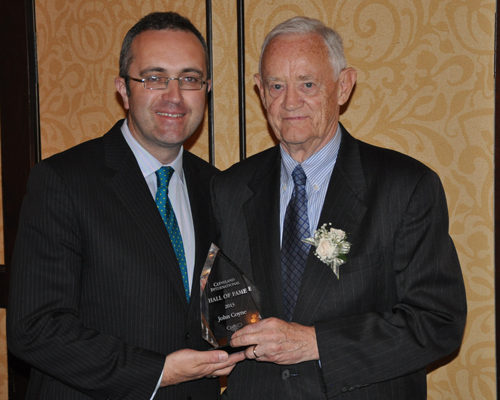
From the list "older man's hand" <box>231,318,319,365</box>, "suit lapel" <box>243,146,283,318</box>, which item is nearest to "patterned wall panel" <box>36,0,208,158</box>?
"suit lapel" <box>243,146,283,318</box>

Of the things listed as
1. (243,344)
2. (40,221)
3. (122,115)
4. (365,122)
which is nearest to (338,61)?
(365,122)

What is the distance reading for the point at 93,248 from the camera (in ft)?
6.93

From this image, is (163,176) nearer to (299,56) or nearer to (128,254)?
(128,254)

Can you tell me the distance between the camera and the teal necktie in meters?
2.22

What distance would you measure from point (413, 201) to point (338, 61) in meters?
0.64

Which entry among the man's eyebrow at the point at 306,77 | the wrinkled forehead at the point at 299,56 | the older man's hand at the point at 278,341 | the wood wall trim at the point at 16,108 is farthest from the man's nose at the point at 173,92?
the wood wall trim at the point at 16,108

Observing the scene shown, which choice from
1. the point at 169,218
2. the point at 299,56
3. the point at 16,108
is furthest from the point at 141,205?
the point at 16,108

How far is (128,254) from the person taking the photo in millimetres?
2127

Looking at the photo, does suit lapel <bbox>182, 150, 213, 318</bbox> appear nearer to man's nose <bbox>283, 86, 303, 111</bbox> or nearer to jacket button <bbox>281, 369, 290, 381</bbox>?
jacket button <bbox>281, 369, 290, 381</bbox>

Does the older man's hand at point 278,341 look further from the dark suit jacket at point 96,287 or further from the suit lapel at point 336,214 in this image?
the dark suit jacket at point 96,287

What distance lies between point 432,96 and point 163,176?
130 cm

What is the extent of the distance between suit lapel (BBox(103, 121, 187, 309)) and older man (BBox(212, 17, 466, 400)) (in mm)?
261

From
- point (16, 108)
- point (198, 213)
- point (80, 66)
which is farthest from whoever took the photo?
point (16, 108)

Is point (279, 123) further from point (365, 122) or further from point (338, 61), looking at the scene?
point (365, 122)
